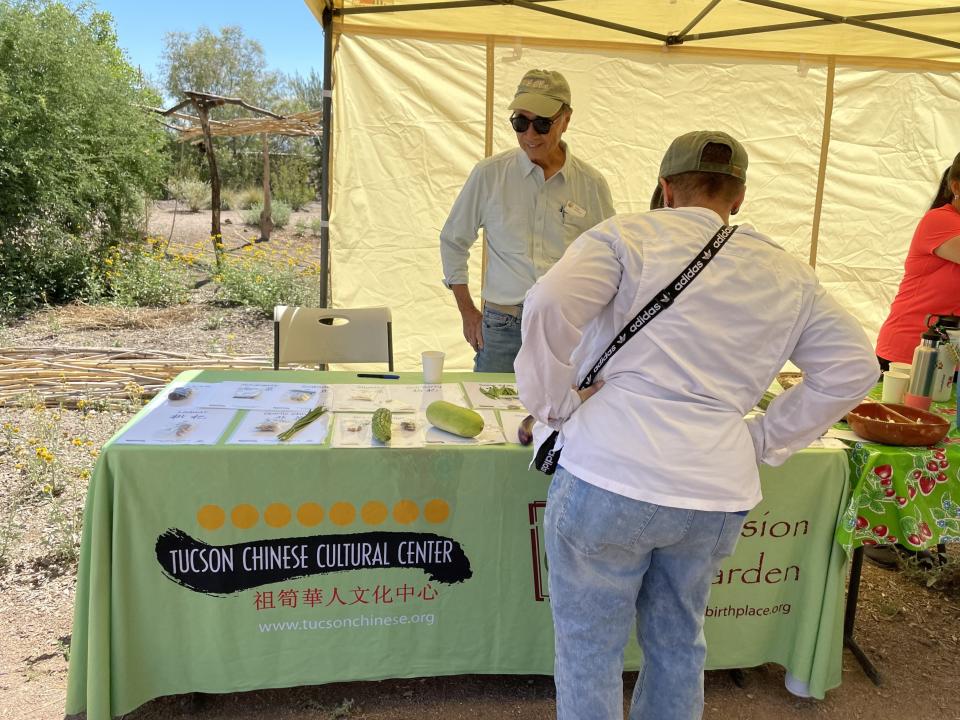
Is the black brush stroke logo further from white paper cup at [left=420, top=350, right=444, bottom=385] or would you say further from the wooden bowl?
the wooden bowl

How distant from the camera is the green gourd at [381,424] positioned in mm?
1891

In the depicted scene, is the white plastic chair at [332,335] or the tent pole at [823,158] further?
the tent pole at [823,158]

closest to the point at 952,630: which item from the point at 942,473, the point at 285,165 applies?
the point at 942,473

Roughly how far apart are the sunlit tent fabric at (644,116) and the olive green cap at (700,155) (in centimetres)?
240

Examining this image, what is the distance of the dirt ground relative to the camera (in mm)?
2066

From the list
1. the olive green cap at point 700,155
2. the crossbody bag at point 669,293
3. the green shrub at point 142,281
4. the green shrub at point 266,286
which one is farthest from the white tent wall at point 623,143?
the green shrub at point 142,281

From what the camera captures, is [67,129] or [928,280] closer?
[928,280]

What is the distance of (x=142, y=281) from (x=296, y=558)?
6578 mm

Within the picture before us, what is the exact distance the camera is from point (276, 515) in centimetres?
187

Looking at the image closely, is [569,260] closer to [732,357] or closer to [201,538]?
[732,357]

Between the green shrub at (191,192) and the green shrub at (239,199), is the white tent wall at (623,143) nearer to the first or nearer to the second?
the green shrub at (191,192)

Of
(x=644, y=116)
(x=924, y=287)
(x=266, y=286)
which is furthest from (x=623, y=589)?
(x=266, y=286)

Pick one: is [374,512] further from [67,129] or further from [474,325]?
[67,129]

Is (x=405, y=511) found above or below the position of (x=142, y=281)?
above
